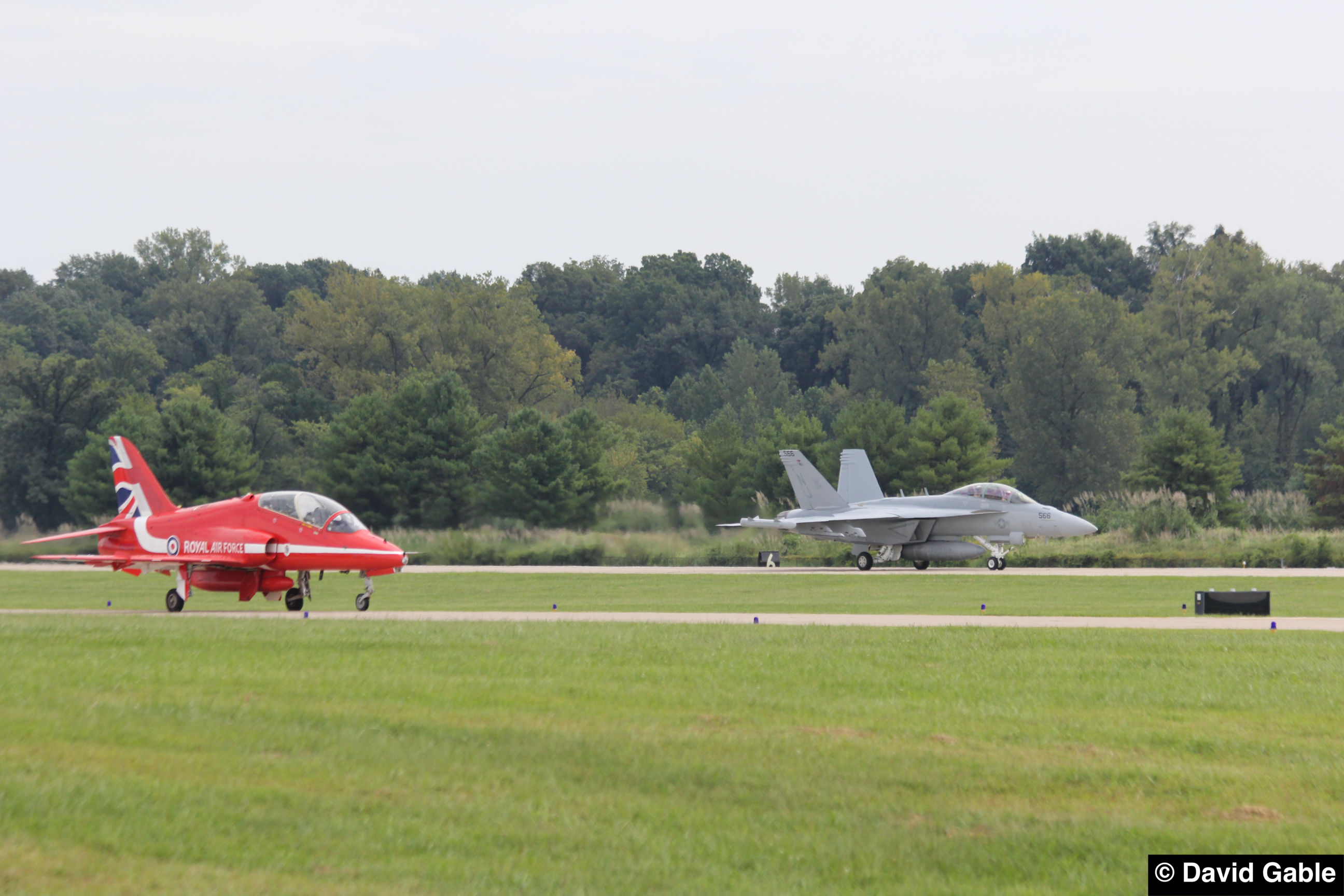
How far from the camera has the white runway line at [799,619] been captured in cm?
1830

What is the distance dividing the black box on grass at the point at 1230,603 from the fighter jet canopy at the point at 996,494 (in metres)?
17.5

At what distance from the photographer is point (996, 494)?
1540 inches

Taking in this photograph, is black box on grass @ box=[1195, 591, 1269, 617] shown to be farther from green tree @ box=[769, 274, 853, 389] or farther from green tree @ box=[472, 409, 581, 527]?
green tree @ box=[769, 274, 853, 389]

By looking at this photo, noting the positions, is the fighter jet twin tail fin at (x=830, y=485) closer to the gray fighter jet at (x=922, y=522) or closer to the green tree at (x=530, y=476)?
the gray fighter jet at (x=922, y=522)

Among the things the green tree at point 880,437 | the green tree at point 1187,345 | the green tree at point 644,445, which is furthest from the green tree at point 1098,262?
the green tree at point 880,437

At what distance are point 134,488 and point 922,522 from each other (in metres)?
24.1

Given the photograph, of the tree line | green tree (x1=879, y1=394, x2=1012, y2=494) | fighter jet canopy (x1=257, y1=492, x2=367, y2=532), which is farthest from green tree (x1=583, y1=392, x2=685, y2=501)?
fighter jet canopy (x1=257, y1=492, x2=367, y2=532)

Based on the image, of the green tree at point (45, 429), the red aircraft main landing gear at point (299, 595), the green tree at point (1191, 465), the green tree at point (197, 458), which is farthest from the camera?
the green tree at point (45, 429)

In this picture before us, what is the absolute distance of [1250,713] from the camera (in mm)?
10656

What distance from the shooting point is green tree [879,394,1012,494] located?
2283 inches

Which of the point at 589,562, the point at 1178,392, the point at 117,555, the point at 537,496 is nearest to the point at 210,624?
the point at 117,555

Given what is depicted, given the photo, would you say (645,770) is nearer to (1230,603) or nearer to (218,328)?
(1230,603)

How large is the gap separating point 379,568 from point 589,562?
77.8ft

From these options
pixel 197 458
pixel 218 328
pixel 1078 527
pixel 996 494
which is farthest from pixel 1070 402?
pixel 218 328
